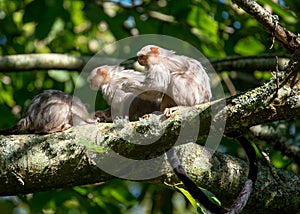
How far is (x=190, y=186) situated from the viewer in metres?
3.77

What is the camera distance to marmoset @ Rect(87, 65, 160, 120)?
4.44 meters

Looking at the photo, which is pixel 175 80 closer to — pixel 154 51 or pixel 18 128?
pixel 154 51

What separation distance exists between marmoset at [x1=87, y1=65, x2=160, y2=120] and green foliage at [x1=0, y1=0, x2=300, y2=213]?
2.99ft

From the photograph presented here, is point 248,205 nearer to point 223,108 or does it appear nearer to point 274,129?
point 223,108

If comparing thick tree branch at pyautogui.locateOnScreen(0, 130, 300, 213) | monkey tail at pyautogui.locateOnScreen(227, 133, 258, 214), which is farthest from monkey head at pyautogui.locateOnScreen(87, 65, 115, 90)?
monkey tail at pyautogui.locateOnScreen(227, 133, 258, 214)

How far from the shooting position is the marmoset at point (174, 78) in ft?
13.9

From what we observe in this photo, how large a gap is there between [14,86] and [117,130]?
330 cm

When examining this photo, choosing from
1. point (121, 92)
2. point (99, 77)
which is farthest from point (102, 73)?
point (121, 92)

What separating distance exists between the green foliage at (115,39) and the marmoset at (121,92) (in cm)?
91

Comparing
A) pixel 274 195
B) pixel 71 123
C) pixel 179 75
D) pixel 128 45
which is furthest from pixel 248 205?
pixel 128 45

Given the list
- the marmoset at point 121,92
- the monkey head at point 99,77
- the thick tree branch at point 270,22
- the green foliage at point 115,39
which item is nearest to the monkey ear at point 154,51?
the marmoset at point 121,92

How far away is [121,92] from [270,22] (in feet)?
4.34

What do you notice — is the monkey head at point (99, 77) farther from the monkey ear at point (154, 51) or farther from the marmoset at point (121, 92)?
the monkey ear at point (154, 51)

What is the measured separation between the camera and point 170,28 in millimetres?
6039
